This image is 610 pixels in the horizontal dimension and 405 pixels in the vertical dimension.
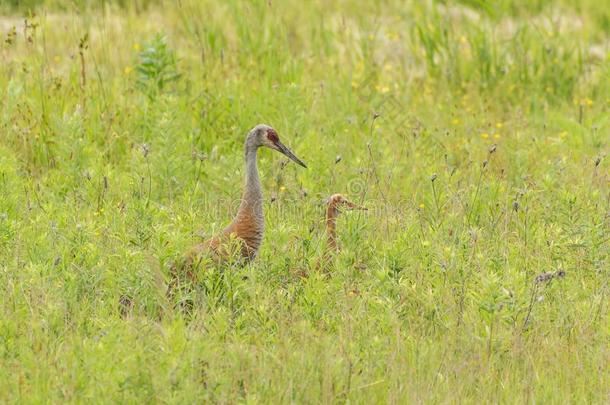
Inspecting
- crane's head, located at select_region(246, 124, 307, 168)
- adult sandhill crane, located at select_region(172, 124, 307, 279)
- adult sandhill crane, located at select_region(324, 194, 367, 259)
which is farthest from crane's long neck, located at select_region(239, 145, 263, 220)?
adult sandhill crane, located at select_region(324, 194, 367, 259)

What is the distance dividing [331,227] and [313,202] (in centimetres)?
53

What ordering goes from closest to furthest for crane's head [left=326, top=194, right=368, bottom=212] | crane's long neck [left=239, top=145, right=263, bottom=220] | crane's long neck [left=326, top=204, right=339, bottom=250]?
crane's long neck [left=239, top=145, right=263, bottom=220], crane's long neck [left=326, top=204, right=339, bottom=250], crane's head [left=326, top=194, right=368, bottom=212]

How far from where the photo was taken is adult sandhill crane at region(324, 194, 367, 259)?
733cm

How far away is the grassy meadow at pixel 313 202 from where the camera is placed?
5.77 m

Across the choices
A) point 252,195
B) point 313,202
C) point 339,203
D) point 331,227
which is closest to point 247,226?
point 252,195

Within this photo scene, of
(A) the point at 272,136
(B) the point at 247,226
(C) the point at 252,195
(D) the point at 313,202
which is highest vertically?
(A) the point at 272,136

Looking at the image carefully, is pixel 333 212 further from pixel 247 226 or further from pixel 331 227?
pixel 247 226

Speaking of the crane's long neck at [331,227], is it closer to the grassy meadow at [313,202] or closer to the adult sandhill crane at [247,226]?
the grassy meadow at [313,202]

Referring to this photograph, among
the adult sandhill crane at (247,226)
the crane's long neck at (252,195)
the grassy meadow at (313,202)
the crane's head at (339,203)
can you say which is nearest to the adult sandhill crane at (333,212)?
the crane's head at (339,203)

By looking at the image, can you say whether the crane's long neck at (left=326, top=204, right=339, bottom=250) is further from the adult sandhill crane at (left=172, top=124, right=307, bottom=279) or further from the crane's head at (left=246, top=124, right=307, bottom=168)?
the crane's head at (left=246, top=124, right=307, bottom=168)

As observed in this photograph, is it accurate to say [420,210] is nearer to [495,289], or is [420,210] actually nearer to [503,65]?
[495,289]

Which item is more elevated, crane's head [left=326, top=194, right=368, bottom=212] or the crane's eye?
the crane's eye

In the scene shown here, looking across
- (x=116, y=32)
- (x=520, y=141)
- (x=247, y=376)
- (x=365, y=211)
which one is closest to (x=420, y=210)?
(x=365, y=211)

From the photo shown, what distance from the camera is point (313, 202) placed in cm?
789
